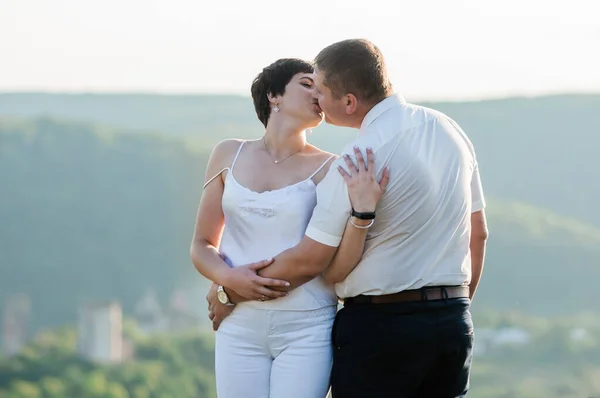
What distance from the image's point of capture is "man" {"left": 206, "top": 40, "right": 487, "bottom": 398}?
2113 millimetres

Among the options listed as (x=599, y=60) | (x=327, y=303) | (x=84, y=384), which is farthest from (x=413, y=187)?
(x=599, y=60)

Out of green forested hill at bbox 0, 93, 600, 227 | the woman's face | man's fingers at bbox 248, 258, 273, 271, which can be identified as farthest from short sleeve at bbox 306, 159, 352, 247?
green forested hill at bbox 0, 93, 600, 227

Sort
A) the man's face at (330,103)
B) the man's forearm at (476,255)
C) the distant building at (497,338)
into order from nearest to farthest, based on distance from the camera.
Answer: the man's face at (330,103)
the man's forearm at (476,255)
the distant building at (497,338)

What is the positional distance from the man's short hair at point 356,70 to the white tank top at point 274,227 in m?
0.34

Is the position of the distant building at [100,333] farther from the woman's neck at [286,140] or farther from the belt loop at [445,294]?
the belt loop at [445,294]

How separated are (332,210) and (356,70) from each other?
34 cm

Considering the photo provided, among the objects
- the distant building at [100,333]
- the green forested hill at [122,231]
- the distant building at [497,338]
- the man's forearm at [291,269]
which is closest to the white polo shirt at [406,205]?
the man's forearm at [291,269]

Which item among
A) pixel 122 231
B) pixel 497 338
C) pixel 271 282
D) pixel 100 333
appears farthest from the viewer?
pixel 122 231

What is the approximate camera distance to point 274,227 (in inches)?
93.4

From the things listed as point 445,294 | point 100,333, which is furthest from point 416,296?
point 100,333

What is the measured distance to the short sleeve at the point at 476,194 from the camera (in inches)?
91.3

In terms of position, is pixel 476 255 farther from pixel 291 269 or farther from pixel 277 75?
pixel 277 75

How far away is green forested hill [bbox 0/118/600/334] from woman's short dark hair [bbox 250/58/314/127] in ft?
121

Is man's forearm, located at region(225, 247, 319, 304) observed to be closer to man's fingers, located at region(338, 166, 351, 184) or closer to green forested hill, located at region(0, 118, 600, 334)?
man's fingers, located at region(338, 166, 351, 184)
